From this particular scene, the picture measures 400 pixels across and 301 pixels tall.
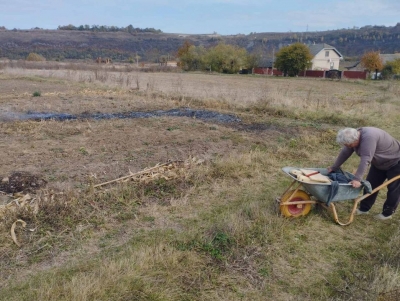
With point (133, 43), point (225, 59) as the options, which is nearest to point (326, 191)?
point (225, 59)

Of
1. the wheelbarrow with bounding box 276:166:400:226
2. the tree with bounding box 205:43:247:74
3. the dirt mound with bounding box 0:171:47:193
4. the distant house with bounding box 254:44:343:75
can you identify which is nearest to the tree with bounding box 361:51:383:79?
the distant house with bounding box 254:44:343:75

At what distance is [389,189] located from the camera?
4625mm

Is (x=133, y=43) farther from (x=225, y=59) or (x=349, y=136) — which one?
(x=349, y=136)

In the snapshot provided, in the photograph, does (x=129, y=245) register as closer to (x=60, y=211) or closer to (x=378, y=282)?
(x=60, y=211)

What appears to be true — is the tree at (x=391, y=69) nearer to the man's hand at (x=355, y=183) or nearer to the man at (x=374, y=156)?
the man at (x=374, y=156)

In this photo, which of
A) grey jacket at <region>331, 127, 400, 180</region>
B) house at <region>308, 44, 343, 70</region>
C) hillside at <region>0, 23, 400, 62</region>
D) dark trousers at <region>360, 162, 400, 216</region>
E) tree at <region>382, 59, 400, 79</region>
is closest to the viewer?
grey jacket at <region>331, 127, 400, 180</region>

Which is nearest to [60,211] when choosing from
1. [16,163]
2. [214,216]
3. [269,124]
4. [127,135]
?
[214,216]

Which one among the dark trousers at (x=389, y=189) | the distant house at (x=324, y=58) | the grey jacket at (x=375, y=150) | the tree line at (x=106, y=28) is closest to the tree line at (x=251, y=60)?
the distant house at (x=324, y=58)

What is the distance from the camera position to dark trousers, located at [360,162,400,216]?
14.9 ft

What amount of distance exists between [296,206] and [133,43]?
147635 mm

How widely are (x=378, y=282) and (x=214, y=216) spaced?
2201mm

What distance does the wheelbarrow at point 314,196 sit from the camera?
4.30 meters

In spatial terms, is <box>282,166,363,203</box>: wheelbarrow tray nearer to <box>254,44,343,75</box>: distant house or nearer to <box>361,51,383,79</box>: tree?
<box>361,51,383,79</box>: tree

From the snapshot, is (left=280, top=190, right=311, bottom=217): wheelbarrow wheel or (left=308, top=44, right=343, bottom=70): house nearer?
(left=280, top=190, right=311, bottom=217): wheelbarrow wheel
